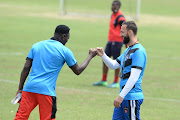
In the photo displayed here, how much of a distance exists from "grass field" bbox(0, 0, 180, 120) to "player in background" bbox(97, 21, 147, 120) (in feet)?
8.56

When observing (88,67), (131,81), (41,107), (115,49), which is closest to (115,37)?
(115,49)

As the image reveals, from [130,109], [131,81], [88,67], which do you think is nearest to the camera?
[131,81]

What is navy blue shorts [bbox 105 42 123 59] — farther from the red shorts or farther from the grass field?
the red shorts

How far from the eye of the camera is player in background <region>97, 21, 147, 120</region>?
6.53 m

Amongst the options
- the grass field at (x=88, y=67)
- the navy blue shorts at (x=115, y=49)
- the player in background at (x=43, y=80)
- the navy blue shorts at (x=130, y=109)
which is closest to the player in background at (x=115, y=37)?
the navy blue shorts at (x=115, y=49)

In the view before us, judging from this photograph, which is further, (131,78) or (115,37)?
(115,37)

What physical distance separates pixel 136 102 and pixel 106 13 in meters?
38.9

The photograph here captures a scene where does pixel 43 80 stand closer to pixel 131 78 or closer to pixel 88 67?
pixel 131 78

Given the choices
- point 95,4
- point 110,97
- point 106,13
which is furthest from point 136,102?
point 95,4

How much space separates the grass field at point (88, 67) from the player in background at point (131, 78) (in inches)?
103

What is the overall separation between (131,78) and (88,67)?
10130 millimetres

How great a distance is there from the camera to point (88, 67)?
1661cm

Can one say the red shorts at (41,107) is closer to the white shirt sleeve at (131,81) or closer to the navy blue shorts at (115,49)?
the white shirt sleeve at (131,81)

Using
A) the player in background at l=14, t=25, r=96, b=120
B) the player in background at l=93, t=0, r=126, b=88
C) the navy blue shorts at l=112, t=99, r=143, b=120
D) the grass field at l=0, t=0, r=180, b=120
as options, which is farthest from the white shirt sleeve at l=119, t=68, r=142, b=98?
the player in background at l=93, t=0, r=126, b=88
